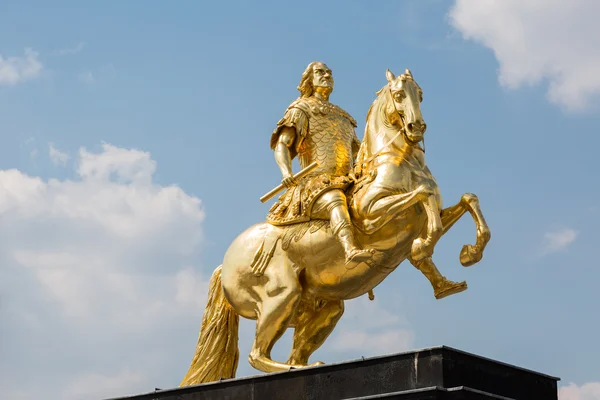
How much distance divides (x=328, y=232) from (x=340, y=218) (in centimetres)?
20

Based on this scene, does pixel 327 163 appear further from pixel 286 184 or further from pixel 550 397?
pixel 550 397

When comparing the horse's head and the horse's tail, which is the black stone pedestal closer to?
the horse's tail

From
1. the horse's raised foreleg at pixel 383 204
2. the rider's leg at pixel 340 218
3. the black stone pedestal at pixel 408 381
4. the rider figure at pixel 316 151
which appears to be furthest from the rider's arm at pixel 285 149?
the black stone pedestal at pixel 408 381

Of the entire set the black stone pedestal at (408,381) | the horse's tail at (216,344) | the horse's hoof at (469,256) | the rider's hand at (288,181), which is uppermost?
the rider's hand at (288,181)

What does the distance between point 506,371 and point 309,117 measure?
304cm

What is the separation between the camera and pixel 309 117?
989cm

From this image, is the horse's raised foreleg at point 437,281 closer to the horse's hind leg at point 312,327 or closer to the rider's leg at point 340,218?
the rider's leg at point 340,218

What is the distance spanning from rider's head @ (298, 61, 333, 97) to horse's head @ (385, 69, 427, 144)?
819mm

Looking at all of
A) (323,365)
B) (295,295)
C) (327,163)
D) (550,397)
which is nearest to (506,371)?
(550,397)

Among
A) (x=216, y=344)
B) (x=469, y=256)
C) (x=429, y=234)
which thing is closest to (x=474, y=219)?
(x=469, y=256)

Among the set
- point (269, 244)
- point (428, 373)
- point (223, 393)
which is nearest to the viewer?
point (428, 373)

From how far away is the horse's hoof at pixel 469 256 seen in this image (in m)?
8.96

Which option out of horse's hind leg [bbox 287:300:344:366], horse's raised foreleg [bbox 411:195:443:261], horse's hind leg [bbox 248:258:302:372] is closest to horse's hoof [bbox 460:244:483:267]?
horse's raised foreleg [bbox 411:195:443:261]

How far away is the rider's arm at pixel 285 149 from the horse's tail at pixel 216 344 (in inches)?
46.3
